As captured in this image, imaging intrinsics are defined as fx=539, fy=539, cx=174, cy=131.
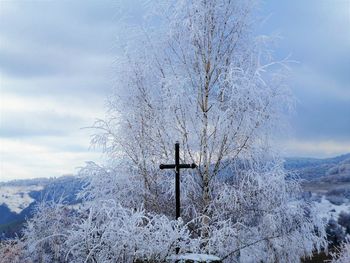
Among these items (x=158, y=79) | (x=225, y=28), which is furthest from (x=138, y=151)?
(x=225, y=28)

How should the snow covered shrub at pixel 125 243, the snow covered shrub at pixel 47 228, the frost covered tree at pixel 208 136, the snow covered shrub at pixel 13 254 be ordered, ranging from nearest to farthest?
1. the snow covered shrub at pixel 125 243
2. the frost covered tree at pixel 208 136
3. the snow covered shrub at pixel 13 254
4. the snow covered shrub at pixel 47 228

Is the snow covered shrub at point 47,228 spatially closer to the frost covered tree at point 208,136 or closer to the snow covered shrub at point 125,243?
the frost covered tree at point 208,136

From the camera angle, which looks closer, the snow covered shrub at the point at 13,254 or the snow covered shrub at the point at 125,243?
the snow covered shrub at the point at 125,243

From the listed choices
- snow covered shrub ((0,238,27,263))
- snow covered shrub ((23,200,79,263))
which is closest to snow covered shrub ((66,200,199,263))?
snow covered shrub ((23,200,79,263))

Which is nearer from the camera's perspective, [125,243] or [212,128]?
[125,243]

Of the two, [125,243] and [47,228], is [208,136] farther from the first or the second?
[47,228]

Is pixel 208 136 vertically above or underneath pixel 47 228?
above

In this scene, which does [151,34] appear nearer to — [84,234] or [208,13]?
[208,13]

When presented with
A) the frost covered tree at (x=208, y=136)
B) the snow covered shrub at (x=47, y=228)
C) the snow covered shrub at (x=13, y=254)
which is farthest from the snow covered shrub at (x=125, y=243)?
the snow covered shrub at (x=13, y=254)

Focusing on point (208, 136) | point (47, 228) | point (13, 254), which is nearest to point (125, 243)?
point (208, 136)

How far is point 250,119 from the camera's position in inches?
567

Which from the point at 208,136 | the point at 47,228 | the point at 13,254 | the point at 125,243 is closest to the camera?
the point at 125,243

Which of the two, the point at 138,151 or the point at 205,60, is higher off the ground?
the point at 205,60

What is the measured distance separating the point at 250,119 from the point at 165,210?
3.48 meters
